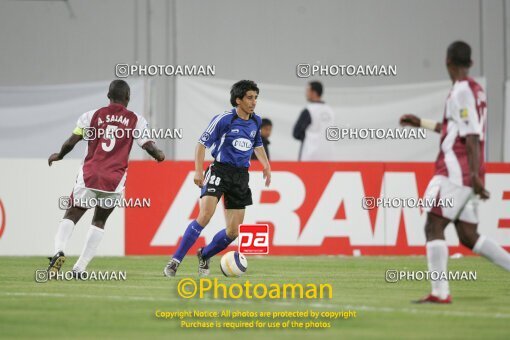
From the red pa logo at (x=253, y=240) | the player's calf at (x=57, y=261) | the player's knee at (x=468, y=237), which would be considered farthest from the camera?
the red pa logo at (x=253, y=240)

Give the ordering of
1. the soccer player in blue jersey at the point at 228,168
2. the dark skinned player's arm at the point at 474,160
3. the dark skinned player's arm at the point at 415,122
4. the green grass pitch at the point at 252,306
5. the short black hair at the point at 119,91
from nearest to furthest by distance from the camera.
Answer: the green grass pitch at the point at 252,306 → the dark skinned player's arm at the point at 474,160 → the dark skinned player's arm at the point at 415,122 → the short black hair at the point at 119,91 → the soccer player in blue jersey at the point at 228,168

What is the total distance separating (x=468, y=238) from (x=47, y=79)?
14.4 meters

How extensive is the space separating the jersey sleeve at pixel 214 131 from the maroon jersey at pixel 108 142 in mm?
619

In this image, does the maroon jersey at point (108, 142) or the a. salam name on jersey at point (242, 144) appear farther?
the a. salam name on jersey at point (242, 144)

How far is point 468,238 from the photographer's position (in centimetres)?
940

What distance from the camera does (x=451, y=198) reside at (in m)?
9.16

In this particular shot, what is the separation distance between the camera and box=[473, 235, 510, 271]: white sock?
946 centimetres

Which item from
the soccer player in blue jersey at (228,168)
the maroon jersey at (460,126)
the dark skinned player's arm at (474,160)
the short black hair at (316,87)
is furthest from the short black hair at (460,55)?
the short black hair at (316,87)

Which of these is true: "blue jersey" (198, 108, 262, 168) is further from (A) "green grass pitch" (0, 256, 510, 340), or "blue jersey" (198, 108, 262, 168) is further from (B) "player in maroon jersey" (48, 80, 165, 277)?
(A) "green grass pitch" (0, 256, 510, 340)

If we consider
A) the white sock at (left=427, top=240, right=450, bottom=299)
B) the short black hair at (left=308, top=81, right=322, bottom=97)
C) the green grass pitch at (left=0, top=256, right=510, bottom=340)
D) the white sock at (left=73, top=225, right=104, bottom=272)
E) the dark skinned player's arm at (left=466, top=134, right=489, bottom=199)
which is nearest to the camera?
the green grass pitch at (left=0, top=256, right=510, bottom=340)

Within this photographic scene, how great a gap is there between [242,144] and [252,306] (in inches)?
135

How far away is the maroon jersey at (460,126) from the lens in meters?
9.00

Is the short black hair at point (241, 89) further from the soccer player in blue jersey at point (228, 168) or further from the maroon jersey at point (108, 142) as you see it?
the maroon jersey at point (108, 142)

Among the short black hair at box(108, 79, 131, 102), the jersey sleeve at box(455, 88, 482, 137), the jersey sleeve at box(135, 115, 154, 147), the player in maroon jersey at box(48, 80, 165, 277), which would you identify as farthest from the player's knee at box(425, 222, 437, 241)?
the short black hair at box(108, 79, 131, 102)
